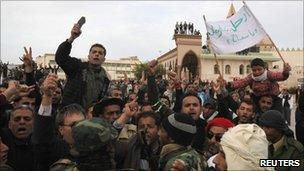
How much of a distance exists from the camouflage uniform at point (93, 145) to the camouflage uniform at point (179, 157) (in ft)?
1.64

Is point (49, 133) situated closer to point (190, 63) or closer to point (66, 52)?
point (66, 52)

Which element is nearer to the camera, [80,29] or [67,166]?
[67,166]

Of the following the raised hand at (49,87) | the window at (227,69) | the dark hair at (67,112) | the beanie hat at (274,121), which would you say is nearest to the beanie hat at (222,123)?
the beanie hat at (274,121)

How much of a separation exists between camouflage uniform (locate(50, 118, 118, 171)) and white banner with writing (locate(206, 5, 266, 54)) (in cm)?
606

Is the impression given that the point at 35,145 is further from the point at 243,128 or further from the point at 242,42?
the point at 242,42

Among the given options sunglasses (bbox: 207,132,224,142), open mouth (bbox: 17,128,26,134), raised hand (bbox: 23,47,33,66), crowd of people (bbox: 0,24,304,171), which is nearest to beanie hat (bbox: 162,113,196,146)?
crowd of people (bbox: 0,24,304,171)

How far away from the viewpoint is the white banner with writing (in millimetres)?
8305

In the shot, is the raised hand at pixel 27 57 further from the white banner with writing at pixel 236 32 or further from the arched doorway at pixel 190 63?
the arched doorway at pixel 190 63

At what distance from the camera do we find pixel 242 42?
847cm

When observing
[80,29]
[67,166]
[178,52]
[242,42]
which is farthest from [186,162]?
[178,52]

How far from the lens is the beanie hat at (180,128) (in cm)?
323

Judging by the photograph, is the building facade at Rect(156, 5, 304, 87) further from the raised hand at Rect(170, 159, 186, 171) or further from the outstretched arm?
the raised hand at Rect(170, 159, 186, 171)

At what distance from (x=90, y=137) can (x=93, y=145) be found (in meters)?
0.05

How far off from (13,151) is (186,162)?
4.86ft
